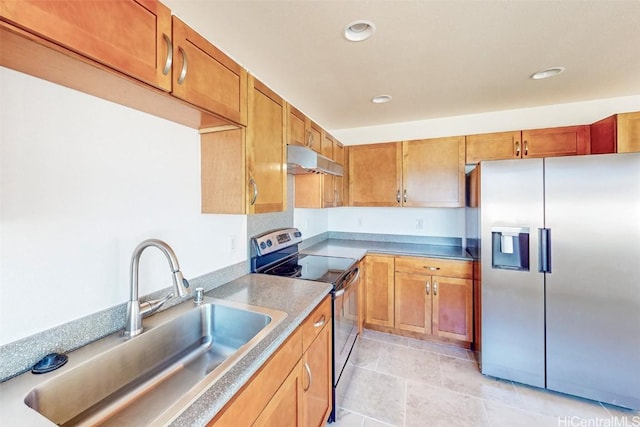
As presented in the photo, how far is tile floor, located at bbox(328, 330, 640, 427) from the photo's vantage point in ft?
5.46

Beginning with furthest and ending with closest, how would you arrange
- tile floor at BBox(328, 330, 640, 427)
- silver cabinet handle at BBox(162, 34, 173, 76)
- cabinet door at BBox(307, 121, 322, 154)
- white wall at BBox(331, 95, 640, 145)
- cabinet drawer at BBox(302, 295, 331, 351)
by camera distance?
white wall at BBox(331, 95, 640, 145) → cabinet door at BBox(307, 121, 322, 154) → tile floor at BBox(328, 330, 640, 427) → cabinet drawer at BBox(302, 295, 331, 351) → silver cabinet handle at BBox(162, 34, 173, 76)

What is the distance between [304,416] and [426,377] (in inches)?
51.4

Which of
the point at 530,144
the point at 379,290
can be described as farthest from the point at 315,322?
the point at 530,144

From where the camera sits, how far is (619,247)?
1.72 meters

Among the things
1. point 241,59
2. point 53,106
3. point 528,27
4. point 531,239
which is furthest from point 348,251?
point 53,106

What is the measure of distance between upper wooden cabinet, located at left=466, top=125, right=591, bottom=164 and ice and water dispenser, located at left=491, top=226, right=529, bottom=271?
902 millimetres

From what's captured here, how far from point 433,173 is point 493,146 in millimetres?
579

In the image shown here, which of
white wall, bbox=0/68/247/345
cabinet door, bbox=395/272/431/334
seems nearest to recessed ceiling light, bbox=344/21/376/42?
white wall, bbox=0/68/247/345

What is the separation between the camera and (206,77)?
3.55 ft

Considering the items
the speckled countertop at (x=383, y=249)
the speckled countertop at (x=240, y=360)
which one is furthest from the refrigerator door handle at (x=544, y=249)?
the speckled countertop at (x=240, y=360)

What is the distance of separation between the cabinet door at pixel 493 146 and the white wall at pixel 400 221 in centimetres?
63

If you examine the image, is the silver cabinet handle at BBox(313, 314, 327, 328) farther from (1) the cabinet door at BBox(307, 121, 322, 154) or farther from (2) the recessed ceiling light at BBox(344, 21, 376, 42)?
(2) the recessed ceiling light at BBox(344, 21, 376, 42)

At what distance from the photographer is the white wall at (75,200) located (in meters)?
0.79

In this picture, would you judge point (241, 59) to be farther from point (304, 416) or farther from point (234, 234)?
point (304, 416)
